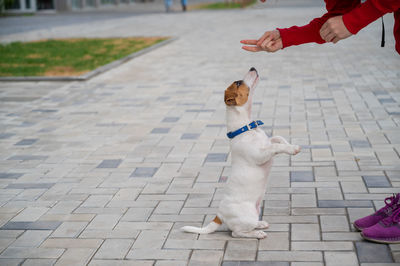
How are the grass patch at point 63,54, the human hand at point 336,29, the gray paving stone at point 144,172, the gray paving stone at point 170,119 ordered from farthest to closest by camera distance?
1. the grass patch at point 63,54
2. the gray paving stone at point 170,119
3. the gray paving stone at point 144,172
4. the human hand at point 336,29

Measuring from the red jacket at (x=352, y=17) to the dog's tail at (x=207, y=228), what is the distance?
1.35 m

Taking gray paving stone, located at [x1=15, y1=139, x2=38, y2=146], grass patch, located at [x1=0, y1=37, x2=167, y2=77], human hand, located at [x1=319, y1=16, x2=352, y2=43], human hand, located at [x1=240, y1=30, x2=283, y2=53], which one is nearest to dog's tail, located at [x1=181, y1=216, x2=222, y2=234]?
human hand, located at [x1=240, y1=30, x2=283, y2=53]

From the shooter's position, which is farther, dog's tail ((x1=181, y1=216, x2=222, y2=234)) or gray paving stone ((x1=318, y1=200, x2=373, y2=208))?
gray paving stone ((x1=318, y1=200, x2=373, y2=208))

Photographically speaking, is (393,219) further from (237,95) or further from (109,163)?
(109,163)

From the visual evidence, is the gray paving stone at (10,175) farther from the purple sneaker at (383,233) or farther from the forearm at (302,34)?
the purple sneaker at (383,233)

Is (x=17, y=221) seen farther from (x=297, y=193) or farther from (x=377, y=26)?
(x=377, y=26)

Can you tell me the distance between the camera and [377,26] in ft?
63.2

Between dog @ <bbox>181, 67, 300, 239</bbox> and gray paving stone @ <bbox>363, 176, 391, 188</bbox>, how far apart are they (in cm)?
145

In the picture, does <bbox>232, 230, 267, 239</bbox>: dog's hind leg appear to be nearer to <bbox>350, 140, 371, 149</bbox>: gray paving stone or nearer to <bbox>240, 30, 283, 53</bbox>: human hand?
<bbox>240, 30, 283, 53</bbox>: human hand

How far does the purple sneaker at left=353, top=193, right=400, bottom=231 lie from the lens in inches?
148

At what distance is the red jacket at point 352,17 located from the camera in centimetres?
315

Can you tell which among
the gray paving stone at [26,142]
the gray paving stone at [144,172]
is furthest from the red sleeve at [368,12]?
the gray paving stone at [26,142]

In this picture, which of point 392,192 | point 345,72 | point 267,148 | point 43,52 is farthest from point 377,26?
point 267,148

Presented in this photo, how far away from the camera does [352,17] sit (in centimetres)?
327
